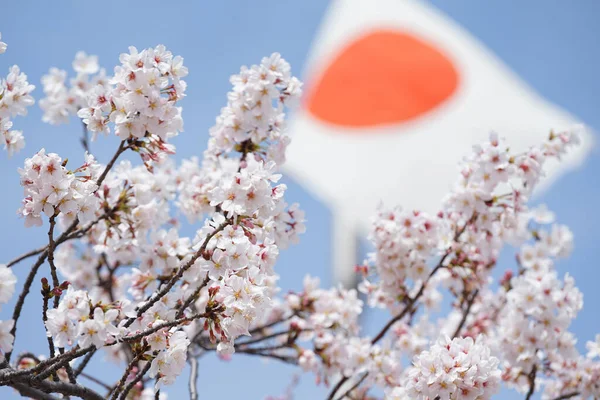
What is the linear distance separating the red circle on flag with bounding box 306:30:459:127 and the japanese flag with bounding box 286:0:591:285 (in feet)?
0.06

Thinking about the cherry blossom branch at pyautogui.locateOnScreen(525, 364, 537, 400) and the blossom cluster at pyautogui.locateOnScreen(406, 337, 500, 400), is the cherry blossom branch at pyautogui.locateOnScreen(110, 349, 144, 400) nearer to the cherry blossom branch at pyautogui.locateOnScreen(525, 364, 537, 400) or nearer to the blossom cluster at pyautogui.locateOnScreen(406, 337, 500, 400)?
the blossom cluster at pyautogui.locateOnScreen(406, 337, 500, 400)

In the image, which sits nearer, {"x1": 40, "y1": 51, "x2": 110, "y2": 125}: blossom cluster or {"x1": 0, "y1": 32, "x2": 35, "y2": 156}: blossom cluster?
{"x1": 0, "y1": 32, "x2": 35, "y2": 156}: blossom cluster

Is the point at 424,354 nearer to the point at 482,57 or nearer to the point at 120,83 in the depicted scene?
the point at 120,83

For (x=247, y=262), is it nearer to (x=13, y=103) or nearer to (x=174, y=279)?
(x=174, y=279)

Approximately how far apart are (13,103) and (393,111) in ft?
31.3

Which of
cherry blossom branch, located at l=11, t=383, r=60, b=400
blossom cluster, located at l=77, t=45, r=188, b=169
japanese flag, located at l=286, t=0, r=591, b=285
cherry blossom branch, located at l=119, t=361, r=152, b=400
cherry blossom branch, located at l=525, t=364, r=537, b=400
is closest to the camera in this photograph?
cherry blossom branch, located at l=11, t=383, r=60, b=400

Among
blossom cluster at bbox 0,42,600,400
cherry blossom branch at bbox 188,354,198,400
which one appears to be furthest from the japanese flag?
cherry blossom branch at bbox 188,354,198,400

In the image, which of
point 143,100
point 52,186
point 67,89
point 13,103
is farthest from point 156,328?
point 67,89

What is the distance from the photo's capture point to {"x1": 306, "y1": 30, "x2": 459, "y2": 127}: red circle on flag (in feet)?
37.6

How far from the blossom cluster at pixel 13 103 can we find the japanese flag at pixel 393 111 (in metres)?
7.42

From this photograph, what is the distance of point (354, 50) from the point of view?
12328 mm

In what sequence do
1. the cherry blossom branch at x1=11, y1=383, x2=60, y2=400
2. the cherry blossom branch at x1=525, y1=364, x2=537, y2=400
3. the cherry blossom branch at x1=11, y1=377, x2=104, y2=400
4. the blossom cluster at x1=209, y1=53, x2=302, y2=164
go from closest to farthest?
the cherry blossom branch at x1=11, y1=383, x2=60, y2=400 < the cherry blossom branch at x1=11, y1=377, x2=104, y2=400 < the blossom cluster at x1=209, y1=53, x2=302, y2=164 < the cherry blossom branch at x1=525, y1=364, x2=537, y2=400

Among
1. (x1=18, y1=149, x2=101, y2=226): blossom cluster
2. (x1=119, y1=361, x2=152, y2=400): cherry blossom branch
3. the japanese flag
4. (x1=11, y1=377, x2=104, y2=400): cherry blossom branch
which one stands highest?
the japanese flag

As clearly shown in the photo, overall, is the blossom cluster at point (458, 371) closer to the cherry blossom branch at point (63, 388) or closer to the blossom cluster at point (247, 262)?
the blossom cluster at point (247, 262)
